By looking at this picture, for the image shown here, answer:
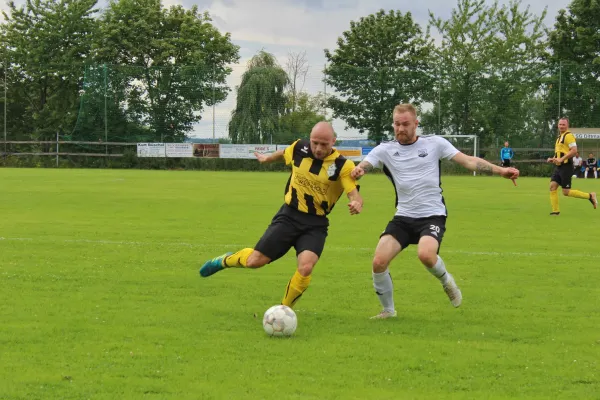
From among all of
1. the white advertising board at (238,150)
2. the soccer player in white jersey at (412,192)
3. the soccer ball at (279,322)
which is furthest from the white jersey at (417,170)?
the white advertising board at (238,150)

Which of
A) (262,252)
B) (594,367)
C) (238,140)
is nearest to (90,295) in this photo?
(262,252)

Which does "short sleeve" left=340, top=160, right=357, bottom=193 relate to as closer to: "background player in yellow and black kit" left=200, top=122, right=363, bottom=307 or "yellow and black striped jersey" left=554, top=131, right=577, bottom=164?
"background player in yellow and black kit" left=200, top=122, right=363, bottom=307

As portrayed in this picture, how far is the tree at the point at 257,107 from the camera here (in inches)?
1694

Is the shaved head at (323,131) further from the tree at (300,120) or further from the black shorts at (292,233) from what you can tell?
the tree at (300,120)

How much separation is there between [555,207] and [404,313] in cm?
1160

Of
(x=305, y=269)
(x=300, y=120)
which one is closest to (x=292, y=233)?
(x=305, y=269)

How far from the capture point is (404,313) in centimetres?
695

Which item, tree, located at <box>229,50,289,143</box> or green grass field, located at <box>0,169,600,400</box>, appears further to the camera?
tree, located at <box>229,50,289,143</box>

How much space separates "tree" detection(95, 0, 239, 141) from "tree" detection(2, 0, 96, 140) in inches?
80.1

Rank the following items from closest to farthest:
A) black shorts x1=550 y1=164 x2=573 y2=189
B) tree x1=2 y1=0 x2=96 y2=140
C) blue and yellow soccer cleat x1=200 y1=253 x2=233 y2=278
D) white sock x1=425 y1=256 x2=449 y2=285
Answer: white sock x1=425 y1=256 x2=449 y2=285
blue and yellow soccer cleat x1=200 y1=253 x2=233 y2=278
black shorts x1=550 y1=164 x2=573 y2=189
tree x1=2 y1=0 x2=96 y2=140

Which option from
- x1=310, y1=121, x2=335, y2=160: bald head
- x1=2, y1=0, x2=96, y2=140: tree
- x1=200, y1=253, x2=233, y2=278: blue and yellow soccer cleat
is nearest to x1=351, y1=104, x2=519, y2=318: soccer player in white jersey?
x1=310, y1=121, x2=335, y2=160: bald head

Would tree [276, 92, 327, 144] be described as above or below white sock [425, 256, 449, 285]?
above

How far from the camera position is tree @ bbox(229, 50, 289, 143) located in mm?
43031

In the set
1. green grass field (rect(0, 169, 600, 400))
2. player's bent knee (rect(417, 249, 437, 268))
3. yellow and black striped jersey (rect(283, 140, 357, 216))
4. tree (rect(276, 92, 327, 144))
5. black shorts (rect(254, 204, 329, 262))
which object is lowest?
green grass field (rect(0, 169, 600, 400))
